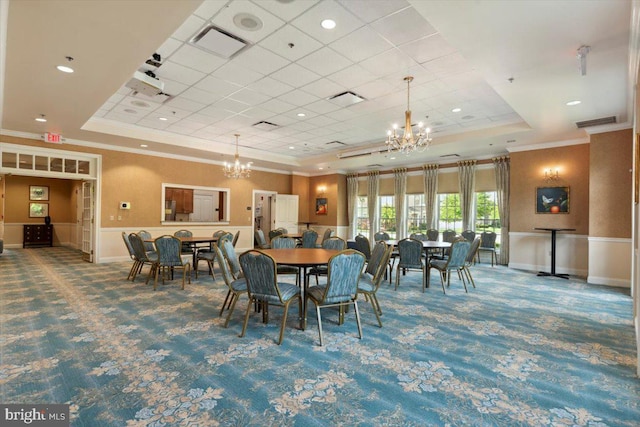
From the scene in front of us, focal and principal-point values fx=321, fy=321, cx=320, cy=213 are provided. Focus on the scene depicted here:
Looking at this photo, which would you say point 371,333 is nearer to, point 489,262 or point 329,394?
point 329,394

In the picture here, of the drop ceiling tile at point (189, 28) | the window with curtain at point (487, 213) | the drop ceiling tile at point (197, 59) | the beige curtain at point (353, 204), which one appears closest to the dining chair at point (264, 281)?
the drop ceiling tile at point (189, 28)

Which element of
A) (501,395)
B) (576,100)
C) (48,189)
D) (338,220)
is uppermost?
(576,100)

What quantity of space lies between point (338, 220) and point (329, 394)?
10441mm

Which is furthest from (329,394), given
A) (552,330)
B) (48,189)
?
(48,189)

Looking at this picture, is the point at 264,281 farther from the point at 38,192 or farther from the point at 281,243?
the point at 38,192

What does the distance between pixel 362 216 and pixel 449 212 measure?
3500mm

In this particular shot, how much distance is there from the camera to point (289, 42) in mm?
3893

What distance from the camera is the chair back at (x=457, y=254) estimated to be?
5492mm

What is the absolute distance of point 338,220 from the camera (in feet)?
41.7

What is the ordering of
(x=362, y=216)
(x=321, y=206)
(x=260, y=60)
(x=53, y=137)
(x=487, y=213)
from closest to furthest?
(x=260, y=60) < (x=53, y=137) < (x=487, y=213) < (x=362, y=216) < (x=321, y=206)

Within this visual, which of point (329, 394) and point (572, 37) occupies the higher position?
point (572, 37)

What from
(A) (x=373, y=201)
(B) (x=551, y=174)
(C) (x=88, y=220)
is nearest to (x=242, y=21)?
(B) (x=551, y=174)

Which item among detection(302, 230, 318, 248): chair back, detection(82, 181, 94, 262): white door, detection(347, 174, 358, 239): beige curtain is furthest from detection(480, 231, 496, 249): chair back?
detection(82, 181, 94, 262): white door

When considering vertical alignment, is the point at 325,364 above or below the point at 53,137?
below
